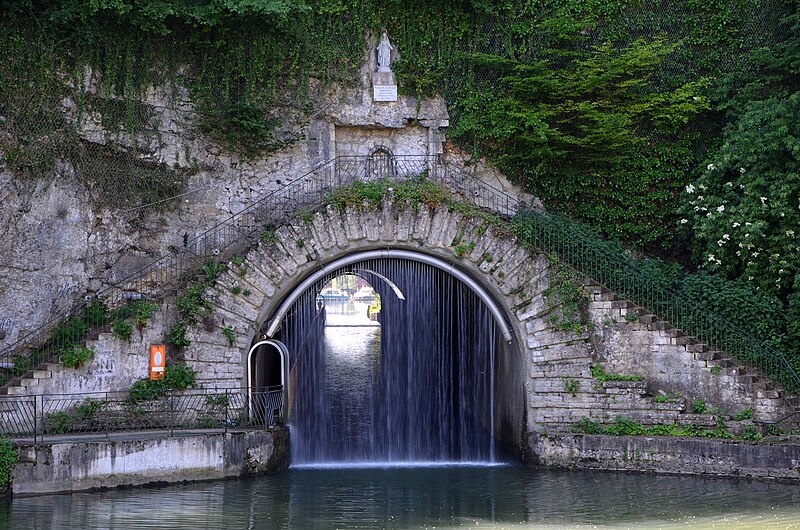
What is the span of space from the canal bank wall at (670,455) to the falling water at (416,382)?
2.24m

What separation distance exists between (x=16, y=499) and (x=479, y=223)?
10.1 metres

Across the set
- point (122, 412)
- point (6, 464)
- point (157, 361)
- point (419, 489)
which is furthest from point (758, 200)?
point (6, 464)

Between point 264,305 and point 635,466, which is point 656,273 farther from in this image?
point 264,305

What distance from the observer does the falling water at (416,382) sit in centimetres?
2203

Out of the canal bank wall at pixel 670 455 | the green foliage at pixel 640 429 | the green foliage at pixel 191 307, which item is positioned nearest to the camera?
the canal bank wall at pixel 670 455

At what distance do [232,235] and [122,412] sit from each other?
201 inches

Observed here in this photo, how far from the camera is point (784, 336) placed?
67.0 feet

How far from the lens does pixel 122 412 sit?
63.7 feet

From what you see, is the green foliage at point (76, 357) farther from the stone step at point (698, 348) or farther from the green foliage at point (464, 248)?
the stone step at point (698, 348)

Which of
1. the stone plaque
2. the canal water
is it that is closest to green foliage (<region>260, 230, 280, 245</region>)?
the canal water

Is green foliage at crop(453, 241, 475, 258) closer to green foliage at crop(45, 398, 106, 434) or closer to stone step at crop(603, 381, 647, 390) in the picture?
stone step at crop(603, 381, 647, 390)

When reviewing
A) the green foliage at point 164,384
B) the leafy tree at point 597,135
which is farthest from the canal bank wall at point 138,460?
the leafy tree at point 597,135

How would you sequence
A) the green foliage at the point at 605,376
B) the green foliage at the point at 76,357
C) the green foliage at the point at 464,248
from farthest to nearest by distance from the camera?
the green foliage at the point at 464,248
the green foliage at the point at 605,376
the green foliage at the point at 76,357

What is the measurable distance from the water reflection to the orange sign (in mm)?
2519
